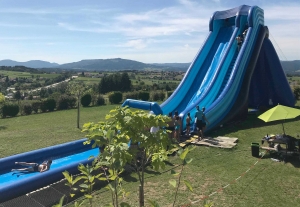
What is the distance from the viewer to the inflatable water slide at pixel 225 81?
11.4 meters

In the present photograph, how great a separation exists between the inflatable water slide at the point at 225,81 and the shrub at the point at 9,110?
569 inches

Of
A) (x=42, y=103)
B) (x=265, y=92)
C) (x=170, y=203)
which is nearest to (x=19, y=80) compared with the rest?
(x=42, y=103)

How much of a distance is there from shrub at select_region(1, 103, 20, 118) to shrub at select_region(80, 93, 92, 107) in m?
6.03

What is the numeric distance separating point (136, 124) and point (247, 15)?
14.9 meters

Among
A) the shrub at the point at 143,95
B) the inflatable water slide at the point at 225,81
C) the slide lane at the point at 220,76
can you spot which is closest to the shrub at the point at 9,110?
the shrub at the point at 143,95

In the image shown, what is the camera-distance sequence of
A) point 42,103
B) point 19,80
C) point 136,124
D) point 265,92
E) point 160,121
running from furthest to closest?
1. point 19,80
2. point 42,103
3. point 265,92
4. point 160,121
5. point 136,124

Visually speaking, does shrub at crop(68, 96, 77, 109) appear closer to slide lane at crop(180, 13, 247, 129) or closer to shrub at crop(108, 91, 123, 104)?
shrub at crop(108, 91, 123, 104)

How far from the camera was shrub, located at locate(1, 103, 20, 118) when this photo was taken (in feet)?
76.0

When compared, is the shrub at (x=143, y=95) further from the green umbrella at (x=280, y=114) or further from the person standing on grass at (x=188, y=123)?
the green umbrella at (x=280, y=114)

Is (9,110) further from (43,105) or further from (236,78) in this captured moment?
(236,78)

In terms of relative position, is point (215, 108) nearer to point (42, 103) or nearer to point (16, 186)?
point (16, 186)

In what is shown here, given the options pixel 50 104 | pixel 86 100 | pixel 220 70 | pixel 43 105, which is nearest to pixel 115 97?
pixel 86 100

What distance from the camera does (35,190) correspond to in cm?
727

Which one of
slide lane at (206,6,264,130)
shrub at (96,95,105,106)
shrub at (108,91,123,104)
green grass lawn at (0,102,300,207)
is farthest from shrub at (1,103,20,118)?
slide lane at (206,6,264,130)
